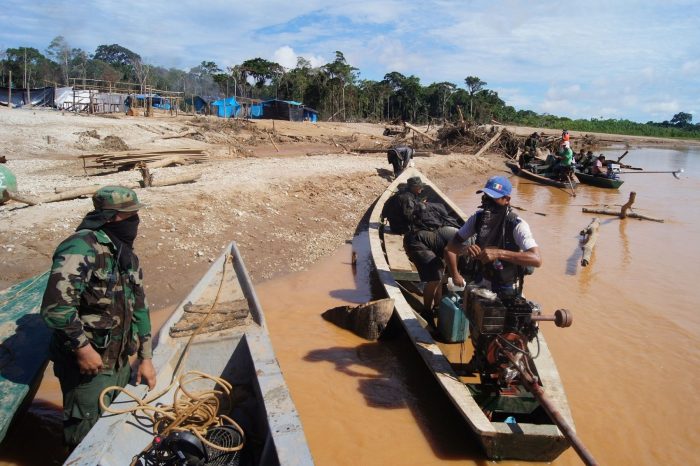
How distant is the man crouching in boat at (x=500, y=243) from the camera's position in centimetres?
362

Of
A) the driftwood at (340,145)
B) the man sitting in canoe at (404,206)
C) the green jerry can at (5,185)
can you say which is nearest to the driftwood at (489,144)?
the driftwood at (340,145)

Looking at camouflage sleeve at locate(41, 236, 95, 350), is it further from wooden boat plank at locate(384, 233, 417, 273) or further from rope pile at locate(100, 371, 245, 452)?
wooden boat plank at locate(384, 233, 417, 273)

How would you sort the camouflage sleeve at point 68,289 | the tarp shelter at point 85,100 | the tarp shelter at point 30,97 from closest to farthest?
the camouflage sleeve at point 68,289, the tarp shelter at point 85,100, the tarp shelter at point 30,97

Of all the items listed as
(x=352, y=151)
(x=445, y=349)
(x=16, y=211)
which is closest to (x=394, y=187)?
(x=445, y=349)

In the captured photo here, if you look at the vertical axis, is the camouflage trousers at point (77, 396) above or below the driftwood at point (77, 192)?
below

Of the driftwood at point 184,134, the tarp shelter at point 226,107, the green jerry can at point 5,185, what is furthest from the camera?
the tarp shelter at point 226,107

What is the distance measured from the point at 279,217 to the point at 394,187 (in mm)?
2370

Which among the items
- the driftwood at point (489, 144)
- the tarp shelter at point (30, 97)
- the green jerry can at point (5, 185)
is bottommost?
the green jerry can at point (5, 185)

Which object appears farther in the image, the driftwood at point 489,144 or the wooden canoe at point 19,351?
the driftwood at point 489,144

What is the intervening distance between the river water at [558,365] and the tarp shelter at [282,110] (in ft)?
92.6

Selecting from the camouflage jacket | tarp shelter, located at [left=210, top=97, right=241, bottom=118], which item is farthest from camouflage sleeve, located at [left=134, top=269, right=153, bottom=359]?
A: tarp shelter, located at [left=210, top=97, right=241, bottom=118]

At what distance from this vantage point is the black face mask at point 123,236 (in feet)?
8.92

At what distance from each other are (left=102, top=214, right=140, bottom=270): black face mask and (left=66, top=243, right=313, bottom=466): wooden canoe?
85 cm

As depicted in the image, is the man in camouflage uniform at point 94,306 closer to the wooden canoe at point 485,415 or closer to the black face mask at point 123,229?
the black face mask at point 123,229
